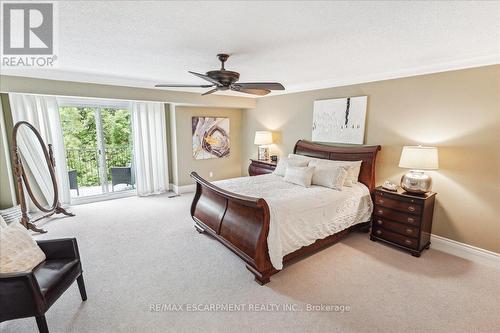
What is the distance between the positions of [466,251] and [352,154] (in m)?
1.92

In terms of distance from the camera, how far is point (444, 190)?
3.19 meters

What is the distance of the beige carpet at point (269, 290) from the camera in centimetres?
202

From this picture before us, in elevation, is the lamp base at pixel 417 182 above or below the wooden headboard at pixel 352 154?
below

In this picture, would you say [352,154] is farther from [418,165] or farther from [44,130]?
[44,130]

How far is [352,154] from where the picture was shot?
4.01 m

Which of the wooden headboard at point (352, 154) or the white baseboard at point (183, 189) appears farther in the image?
the white baseboard at point (183, 189)

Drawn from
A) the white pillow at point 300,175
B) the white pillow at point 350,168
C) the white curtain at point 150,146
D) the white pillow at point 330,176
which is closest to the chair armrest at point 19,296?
the white pillow at point 300,175

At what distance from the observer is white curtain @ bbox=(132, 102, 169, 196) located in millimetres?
5316

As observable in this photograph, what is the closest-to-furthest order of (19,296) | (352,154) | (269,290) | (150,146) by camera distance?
1. (19,296)
2. (269,290)
3. (352,154)
4. (150,146)

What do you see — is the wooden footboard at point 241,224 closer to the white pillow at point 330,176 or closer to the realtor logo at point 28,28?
the white pillow at point 330,176

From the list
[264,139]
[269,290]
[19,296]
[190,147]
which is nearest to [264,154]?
[264,139]

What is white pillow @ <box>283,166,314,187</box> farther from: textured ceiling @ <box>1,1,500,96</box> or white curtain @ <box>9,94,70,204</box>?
white curtain @ <box>9,94,70,204</box>

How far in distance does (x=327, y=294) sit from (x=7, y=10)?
3559 mm

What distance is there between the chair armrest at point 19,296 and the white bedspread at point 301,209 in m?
1.87
